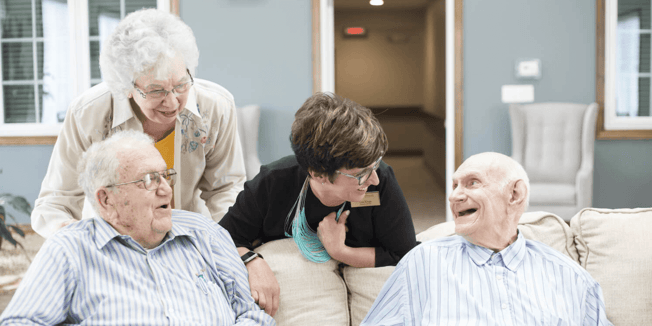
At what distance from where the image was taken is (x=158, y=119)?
1.62m

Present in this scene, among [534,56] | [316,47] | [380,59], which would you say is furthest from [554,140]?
[380,59]

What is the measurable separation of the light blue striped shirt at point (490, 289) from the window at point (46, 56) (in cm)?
437

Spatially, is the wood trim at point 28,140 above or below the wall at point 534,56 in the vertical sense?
below

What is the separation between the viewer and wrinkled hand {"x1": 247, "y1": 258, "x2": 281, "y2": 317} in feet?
5.41

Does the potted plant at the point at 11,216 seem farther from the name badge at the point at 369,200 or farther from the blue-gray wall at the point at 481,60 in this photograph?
the name badge at the point at 369,200

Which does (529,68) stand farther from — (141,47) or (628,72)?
(141,47)

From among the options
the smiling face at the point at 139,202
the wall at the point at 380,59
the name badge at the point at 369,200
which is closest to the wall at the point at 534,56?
the name badge at the point at 369,200

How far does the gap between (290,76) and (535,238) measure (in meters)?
3.49

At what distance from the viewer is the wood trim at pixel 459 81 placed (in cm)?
485

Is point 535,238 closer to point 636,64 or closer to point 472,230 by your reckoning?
point 472,230

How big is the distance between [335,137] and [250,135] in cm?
A: 333

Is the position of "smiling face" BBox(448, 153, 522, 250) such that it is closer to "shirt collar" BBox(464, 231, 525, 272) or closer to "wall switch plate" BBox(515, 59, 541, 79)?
"shirt collar" BBox(464, 231, 525, 272)

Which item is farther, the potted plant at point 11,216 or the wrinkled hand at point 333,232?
the potted plant at point 11,216

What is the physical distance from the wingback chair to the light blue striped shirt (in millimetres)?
3101
